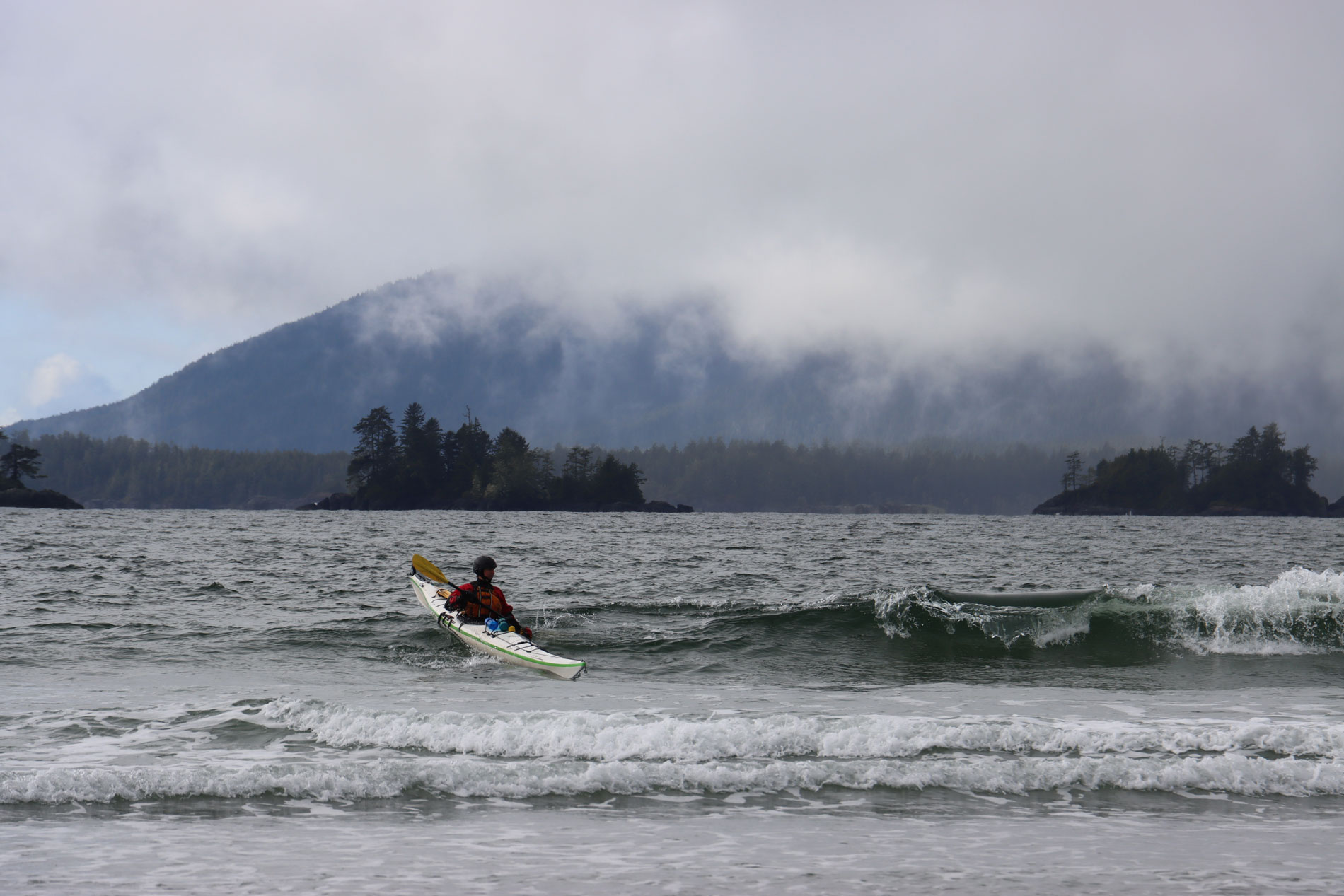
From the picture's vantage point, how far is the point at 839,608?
24719 mm

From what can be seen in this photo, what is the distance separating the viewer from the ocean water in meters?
7.68

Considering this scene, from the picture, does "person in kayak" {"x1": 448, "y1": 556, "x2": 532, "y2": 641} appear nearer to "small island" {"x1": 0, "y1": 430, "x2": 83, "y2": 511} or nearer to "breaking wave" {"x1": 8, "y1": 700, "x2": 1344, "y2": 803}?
"breaking wave" {"x1": 8, "y1": 700, "x2": 1344, "y2": 803}

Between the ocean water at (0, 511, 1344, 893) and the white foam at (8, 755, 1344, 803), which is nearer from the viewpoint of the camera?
the ocean water at (0, 511, 1344, 893)

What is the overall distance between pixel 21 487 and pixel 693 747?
185 m

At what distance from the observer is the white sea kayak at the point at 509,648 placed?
1742cm

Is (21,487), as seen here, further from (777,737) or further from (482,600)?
(777,737)

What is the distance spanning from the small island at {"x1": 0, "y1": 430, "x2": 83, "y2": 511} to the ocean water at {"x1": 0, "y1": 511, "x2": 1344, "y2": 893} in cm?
15646

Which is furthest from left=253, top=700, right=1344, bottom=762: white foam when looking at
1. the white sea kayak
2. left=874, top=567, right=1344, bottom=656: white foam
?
left=874, top=567, right=1344, bottom=656: white foam

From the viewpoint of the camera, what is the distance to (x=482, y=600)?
2045 cm

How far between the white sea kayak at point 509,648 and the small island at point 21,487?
16361 cm

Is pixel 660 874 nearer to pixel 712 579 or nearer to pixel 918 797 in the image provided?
pixel 918 797

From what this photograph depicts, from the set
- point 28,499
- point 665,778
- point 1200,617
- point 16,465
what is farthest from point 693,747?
point 16,465

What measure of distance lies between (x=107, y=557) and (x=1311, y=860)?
49685 millimetres

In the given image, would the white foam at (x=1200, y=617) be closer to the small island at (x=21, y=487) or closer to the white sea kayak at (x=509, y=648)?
the white sea kayak at (x=509, y=648)
